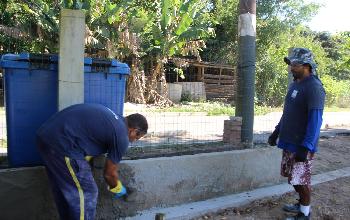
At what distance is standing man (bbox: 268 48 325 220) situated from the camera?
14.4 ft

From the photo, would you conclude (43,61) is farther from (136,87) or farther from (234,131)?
(136,87)

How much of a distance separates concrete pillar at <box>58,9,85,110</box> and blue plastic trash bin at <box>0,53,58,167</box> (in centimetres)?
11

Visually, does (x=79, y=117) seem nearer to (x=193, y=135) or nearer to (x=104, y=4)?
(x=193, y=135)

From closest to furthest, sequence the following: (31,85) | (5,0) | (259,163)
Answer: (31,85) → (259,163) → (5,0)

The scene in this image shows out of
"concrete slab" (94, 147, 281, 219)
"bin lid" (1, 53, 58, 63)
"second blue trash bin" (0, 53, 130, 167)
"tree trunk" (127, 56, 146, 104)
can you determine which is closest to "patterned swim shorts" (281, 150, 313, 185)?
"concrete slab" (94, 147, 281, 219)

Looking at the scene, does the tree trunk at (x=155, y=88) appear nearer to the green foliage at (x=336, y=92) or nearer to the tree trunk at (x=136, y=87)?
the tree trunk at (x=136, y=87)

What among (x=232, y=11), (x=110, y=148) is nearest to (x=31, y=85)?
(x=110, y=148)

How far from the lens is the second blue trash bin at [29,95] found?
3.81 meters

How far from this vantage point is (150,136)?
7.91 meters

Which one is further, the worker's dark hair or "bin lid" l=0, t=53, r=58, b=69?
"bin lid" l=0, t=53, r=58, b=69

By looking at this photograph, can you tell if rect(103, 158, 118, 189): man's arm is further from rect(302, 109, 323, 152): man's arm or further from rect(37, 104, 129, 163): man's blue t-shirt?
rect(302, 109, 323, 152): man's arm

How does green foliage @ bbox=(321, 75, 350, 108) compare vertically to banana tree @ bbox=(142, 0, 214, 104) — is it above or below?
below

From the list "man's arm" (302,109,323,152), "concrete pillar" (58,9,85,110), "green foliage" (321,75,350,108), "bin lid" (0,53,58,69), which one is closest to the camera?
"bin lid" (0,53,58,69)

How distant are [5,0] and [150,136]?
33.9 ft
